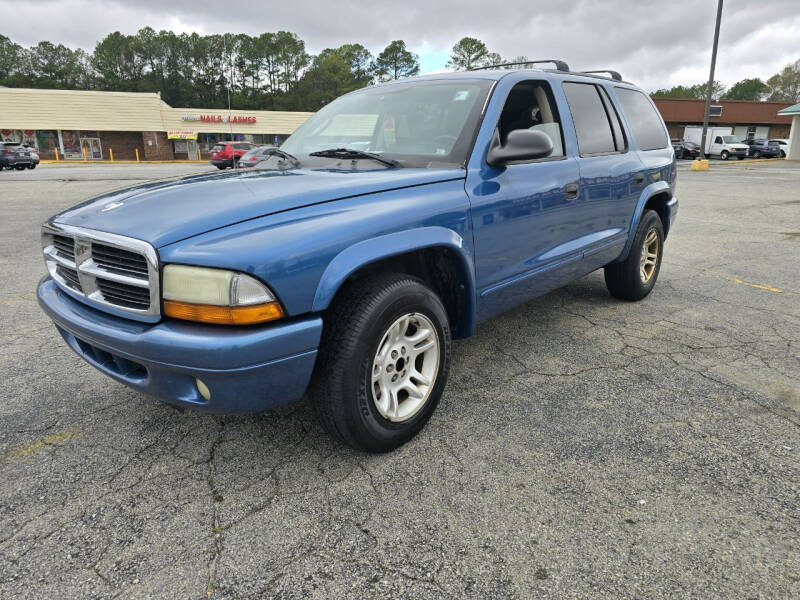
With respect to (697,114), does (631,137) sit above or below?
below

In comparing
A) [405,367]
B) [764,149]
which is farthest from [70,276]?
[764,149]

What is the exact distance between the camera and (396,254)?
2.30 meters

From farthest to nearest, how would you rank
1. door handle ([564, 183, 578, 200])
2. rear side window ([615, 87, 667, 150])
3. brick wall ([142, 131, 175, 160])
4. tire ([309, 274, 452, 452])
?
brick wall ([142, 131, 175, 160]), rear side window ([615, 87, 667, 150]), door handle ([564, 183, 578, 200]), tire ([309, 274, 452, 452])

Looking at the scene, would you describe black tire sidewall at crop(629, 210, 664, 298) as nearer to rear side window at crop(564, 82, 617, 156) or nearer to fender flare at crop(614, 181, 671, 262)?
fender flare at crop(614, 181, 671, 262)

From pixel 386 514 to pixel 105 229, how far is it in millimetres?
1582

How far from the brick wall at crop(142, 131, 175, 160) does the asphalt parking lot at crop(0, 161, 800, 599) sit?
4680 centimetres

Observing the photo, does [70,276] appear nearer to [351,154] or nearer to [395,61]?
[351,154]

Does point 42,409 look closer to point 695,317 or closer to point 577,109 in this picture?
point 577,109

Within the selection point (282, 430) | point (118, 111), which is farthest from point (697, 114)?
point (282, 430)

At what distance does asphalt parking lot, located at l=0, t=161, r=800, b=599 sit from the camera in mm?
1819

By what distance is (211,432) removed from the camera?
2.69 meters

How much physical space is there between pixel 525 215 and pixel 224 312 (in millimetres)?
1797

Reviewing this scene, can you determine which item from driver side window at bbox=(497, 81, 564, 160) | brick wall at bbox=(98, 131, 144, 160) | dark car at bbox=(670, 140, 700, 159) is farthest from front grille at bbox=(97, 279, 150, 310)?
brick wall at bbox=(98, 131, 144, 160)

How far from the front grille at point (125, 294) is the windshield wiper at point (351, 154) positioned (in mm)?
1372
